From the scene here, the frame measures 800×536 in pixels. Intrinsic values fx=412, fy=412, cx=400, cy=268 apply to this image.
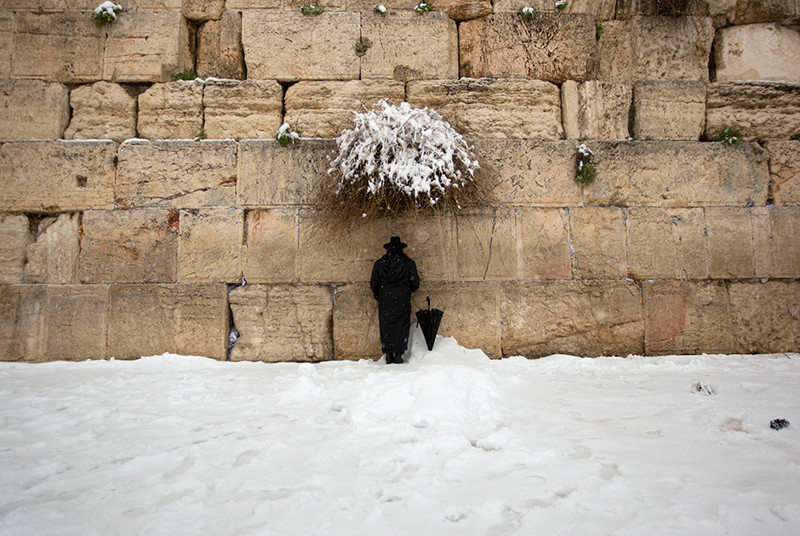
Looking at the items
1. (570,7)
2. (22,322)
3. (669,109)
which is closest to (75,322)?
(22,322)

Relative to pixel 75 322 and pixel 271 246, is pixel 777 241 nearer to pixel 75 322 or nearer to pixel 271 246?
pixel 271 246

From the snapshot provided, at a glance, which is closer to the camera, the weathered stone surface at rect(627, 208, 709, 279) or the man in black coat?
the man in black coat

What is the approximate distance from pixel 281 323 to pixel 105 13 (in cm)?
394

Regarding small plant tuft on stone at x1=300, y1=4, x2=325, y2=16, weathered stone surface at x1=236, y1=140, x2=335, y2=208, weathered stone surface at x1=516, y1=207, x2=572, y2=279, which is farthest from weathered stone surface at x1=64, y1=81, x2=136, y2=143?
weathered stone surface at x1=516, y1=207, x2=572, y2=279

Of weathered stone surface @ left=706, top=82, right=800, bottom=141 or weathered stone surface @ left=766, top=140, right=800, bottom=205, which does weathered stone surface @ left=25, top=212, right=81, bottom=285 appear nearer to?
weathered stone surface @ left=706, top=82, right=800, bottom=141

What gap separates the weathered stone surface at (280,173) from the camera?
4.45 m

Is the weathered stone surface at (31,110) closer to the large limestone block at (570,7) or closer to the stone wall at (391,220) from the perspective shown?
the stone wall at (391,220)

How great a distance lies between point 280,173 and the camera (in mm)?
4465

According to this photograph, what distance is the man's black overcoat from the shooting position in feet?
13.0

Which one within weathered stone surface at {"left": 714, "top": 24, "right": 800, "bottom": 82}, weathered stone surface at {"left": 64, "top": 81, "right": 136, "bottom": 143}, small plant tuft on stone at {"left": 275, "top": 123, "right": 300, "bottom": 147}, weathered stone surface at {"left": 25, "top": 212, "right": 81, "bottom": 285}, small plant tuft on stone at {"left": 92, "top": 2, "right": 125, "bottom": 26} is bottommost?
weathered stone surface at {"left": 25, "top": 212, "right": 81, "bottom": 285}

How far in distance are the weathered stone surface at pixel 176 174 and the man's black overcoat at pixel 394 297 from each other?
185 centimetres

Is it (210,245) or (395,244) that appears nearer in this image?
(395,244)

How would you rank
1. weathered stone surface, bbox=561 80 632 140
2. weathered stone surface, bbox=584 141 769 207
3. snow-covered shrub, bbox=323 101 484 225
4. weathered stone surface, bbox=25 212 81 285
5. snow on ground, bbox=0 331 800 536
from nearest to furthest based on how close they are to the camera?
snow on ground, bbox=0 331 800 536 → snow-covered shrub, bbox=323 101 484 225 → weathered stone surface, bbox=25 212 81 285 → weathered stone surface, bbox=584 141 769 207 → weathered stone surface, bbox=561 80 632 140

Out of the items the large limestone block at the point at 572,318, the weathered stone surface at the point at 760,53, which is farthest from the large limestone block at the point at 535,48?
the large limestone block at the point at 572,318
